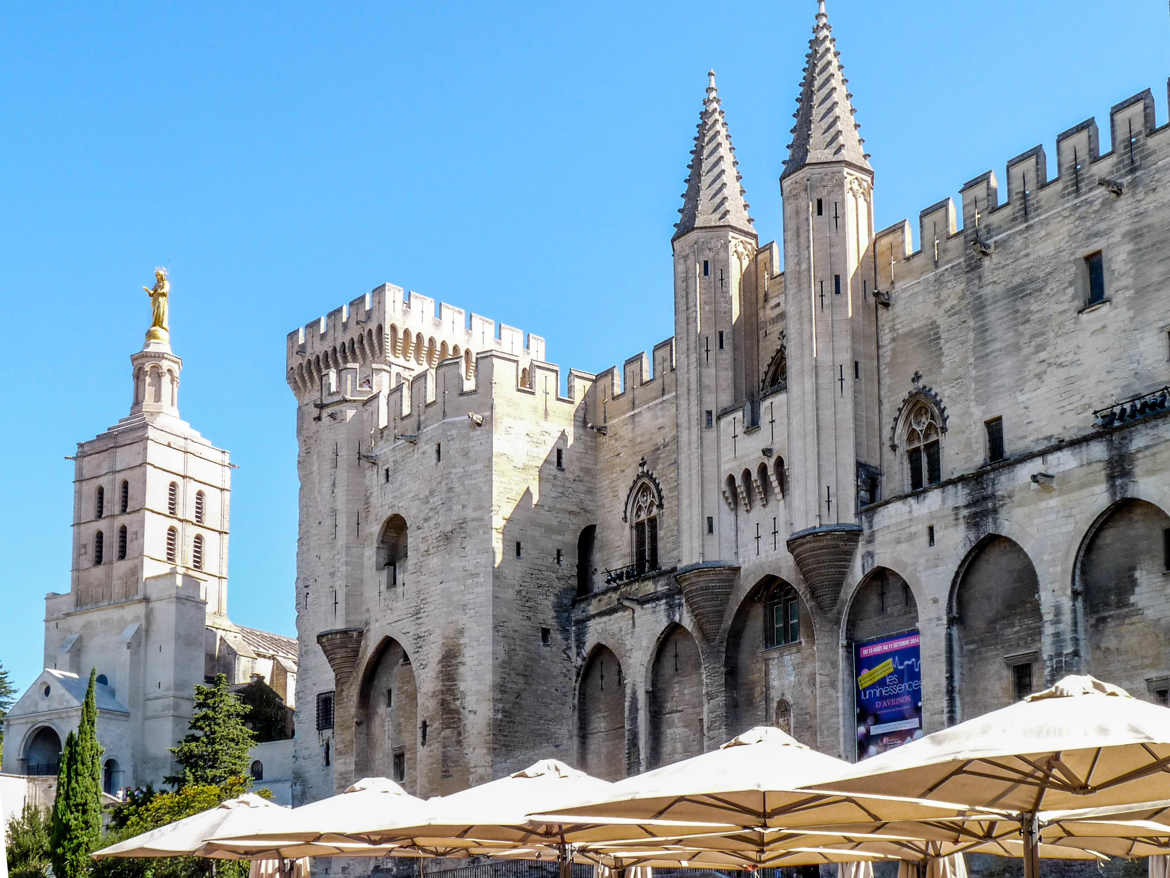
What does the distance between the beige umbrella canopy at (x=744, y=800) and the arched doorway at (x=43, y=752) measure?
2317 inches

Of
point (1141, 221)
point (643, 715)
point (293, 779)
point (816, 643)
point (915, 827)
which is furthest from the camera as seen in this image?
point (293, 779)

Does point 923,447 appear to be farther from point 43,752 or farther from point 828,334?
point 43,752

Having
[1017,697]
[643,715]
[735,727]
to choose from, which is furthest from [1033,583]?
[643,715]

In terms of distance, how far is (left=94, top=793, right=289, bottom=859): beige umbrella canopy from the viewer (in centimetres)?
2414

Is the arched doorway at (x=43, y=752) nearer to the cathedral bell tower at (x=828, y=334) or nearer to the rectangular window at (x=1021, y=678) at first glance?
the cathedral bell tower at (x=828, y=334)

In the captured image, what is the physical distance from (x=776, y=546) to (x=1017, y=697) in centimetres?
762

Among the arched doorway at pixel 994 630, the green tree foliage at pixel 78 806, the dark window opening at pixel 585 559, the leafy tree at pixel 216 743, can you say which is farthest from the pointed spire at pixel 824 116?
the leafy tree at pixel 216 743

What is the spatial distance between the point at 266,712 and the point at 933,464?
1599 inches

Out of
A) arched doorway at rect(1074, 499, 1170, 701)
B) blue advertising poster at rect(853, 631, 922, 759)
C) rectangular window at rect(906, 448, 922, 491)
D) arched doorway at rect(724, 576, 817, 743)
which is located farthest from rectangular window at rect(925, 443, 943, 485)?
arched doorway at rect(1074, 499, 1170, 701)

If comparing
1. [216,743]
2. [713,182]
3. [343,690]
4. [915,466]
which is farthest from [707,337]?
[216,743]

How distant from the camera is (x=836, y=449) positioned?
117ft

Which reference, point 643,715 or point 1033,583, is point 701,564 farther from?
point 1033,583

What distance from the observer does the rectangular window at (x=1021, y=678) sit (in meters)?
30.9

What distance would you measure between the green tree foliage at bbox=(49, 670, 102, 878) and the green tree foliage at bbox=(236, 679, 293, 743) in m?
22.9
